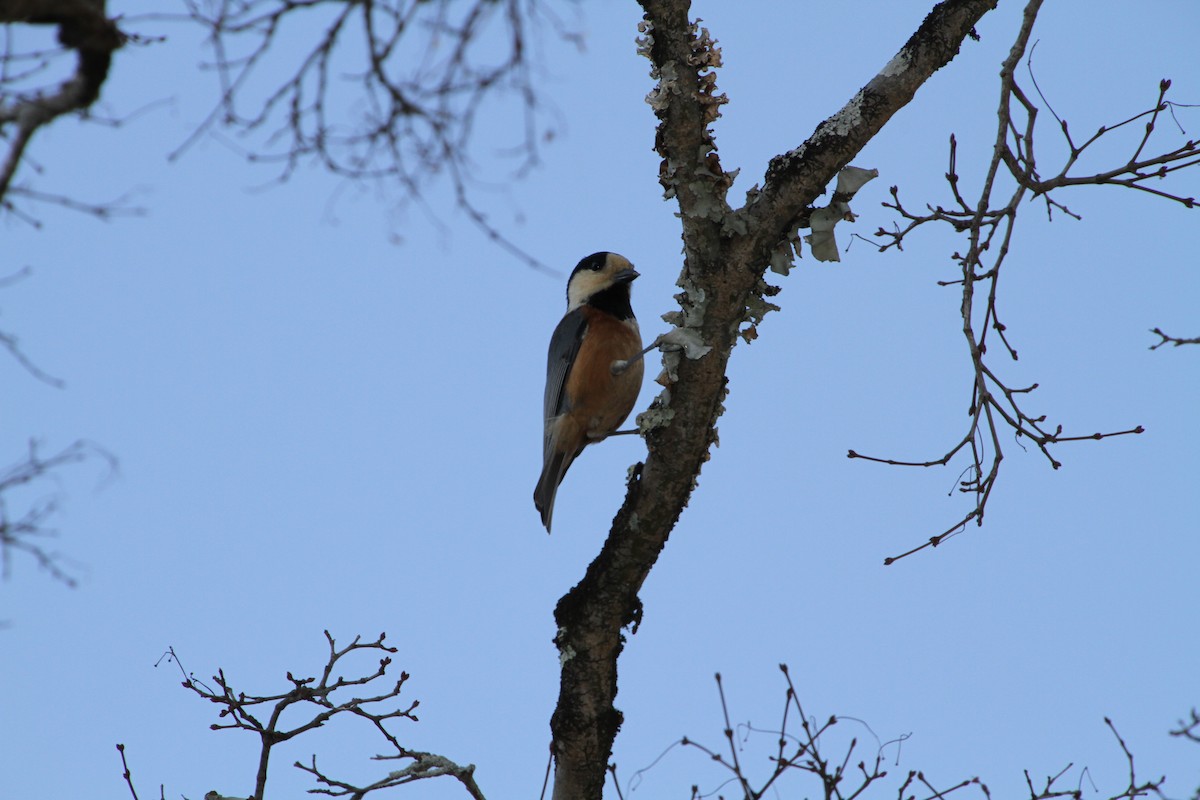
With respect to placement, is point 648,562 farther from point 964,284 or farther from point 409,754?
point 964,284

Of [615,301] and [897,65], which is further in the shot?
[615,301]

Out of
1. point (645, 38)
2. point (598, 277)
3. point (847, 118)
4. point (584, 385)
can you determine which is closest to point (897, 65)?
point (847, 118)

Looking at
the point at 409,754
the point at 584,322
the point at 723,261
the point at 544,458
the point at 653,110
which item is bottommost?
the point at 409,754

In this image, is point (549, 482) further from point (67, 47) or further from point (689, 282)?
point (67, 47)

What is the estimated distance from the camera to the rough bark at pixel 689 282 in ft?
11.8

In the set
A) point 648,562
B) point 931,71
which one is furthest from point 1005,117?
point 648,562

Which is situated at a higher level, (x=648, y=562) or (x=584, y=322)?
(x=584, y=322)

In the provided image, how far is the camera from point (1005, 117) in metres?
3.43

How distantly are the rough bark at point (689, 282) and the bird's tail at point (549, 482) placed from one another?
1796 mm

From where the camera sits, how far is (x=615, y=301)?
6492 millimetres

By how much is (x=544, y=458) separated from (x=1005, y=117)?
11.0 feet

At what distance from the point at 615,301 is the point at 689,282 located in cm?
271

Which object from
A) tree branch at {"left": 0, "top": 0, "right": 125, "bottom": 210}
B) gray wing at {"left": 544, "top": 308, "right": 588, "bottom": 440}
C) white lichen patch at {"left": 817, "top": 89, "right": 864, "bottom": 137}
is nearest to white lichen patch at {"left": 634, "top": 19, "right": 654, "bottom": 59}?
white lichen patch at {"left": 817, "top": 89, "right": 864, "bottom": 137}

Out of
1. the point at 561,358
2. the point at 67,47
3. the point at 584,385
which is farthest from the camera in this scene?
the point at 561,358
